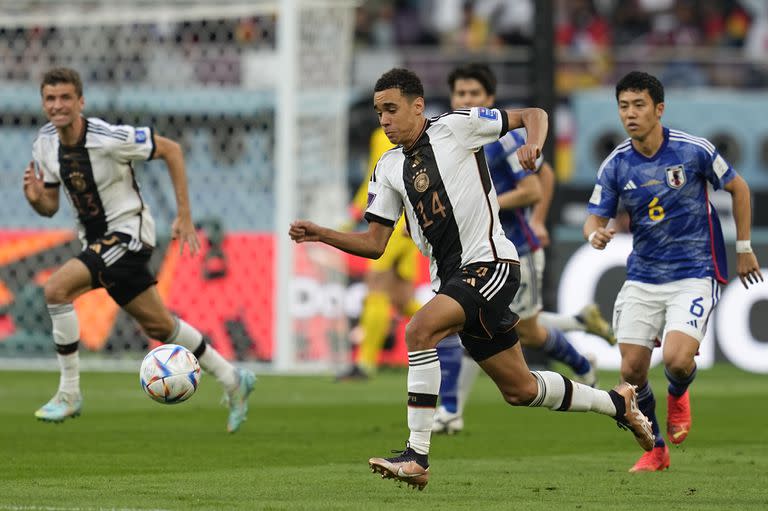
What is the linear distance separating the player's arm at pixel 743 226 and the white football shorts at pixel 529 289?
2.08m

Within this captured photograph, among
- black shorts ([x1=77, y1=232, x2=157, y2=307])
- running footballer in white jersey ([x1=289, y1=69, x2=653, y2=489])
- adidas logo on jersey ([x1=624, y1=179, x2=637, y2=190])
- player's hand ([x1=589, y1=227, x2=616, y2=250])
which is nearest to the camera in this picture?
running footballer in white jersey ([x1=289, y1=69, x2=653, y2=489])

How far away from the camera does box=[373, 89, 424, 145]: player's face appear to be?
675 centimetres

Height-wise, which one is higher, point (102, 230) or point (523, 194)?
point (523, 194)

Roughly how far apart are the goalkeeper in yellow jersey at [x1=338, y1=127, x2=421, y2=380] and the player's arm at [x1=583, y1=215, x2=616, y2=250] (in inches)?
203

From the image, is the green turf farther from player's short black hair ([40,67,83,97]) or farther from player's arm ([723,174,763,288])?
player's short black hair ([40,67,83,97])

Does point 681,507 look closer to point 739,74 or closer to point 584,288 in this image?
point 584,288

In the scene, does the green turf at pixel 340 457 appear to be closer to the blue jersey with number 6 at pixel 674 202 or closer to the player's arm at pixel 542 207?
the blue jersey with number 6 at pixel 674 202

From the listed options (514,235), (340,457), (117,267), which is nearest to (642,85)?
(514,235)

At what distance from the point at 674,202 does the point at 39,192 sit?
3997 millimetres

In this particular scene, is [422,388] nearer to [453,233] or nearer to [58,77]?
[453,233]

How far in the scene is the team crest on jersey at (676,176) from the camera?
7.75 meters

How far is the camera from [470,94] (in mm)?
9430

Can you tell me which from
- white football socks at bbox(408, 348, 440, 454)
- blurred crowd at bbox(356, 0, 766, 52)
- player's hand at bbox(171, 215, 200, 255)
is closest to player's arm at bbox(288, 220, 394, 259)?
white football socks at bbox(408, 348, 440, 454)

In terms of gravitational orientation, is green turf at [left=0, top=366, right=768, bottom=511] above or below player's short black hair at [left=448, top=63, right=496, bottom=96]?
below
